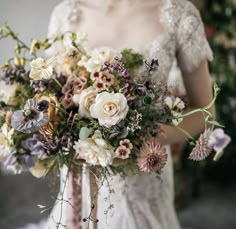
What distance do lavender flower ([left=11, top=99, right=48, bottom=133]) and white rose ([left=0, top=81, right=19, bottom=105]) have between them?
0.58 feet

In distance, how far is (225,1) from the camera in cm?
299

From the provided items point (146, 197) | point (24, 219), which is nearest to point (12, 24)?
point (24, 219)

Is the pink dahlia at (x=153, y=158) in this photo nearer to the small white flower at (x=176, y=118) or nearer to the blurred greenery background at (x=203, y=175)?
the small white flower at (x=176, y=118)

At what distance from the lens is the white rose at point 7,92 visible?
1089 mm

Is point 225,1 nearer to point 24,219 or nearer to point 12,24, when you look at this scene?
Result: point 12,24

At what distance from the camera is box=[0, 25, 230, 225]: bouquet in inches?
35.3

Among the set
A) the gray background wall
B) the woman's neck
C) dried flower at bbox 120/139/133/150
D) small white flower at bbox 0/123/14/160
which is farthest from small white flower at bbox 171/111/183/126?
the gray background wall

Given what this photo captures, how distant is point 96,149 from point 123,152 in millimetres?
60

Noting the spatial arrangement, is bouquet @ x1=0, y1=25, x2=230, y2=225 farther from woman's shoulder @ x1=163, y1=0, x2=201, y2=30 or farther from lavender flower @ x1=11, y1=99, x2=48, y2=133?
woman's shoulder @ x1=163, y1=0, x2=201, y2=30

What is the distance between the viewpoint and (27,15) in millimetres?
3402

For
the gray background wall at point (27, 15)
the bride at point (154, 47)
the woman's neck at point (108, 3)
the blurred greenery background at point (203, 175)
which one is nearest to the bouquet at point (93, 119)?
the bride at point (154, 47)

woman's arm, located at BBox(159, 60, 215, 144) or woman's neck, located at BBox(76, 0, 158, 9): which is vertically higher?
woman's neck, located at BBox(76, 0, 158, 9)

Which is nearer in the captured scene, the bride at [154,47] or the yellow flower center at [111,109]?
the yellow flower center at [111,109]

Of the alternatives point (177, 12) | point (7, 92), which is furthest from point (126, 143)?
point (177, 12)
